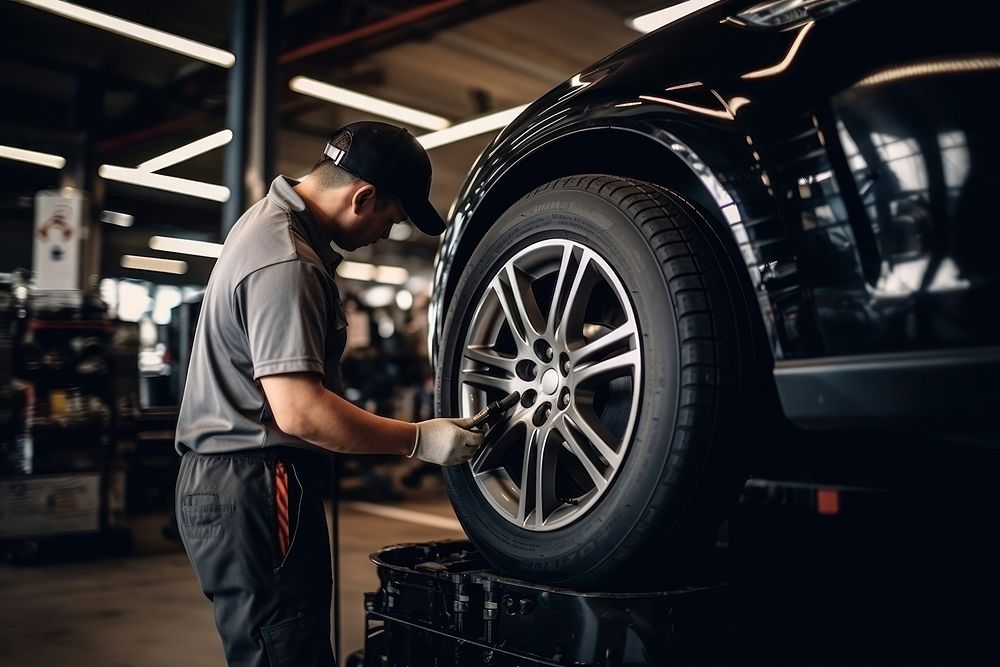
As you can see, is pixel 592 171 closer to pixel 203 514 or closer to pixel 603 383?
pixel 603 383

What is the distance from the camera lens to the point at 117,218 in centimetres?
1136

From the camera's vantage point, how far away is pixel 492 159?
71.4 inches

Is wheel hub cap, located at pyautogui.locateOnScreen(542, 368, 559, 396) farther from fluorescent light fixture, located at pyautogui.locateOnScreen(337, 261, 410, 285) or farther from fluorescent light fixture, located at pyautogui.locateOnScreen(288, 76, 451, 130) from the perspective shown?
fluorescent light fixture, located at pyautogui.locateOnScreen(337, 261, 410, 285)

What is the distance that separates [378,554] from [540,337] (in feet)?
1.97

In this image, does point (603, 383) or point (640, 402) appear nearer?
point (640, 402)

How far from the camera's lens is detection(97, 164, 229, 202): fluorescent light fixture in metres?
9.84

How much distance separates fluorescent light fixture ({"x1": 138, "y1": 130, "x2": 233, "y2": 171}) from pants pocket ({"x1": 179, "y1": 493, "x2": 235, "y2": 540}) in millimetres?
7856

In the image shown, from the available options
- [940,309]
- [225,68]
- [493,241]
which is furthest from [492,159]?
[225,68]

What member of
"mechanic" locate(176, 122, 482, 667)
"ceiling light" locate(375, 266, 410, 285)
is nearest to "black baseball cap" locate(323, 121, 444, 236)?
"mechanic" locate(176, 122, 482, 667)

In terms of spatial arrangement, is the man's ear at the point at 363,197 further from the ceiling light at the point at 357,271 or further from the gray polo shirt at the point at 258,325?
the ceiling light at the point at 357,271

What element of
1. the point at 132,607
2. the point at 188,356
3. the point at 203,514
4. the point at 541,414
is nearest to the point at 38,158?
the point at 188,356

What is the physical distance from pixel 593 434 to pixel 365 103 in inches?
270

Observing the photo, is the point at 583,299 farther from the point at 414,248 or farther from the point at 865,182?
the point at 414,248

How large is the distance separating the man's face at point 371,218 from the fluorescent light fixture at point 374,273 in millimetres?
17518
